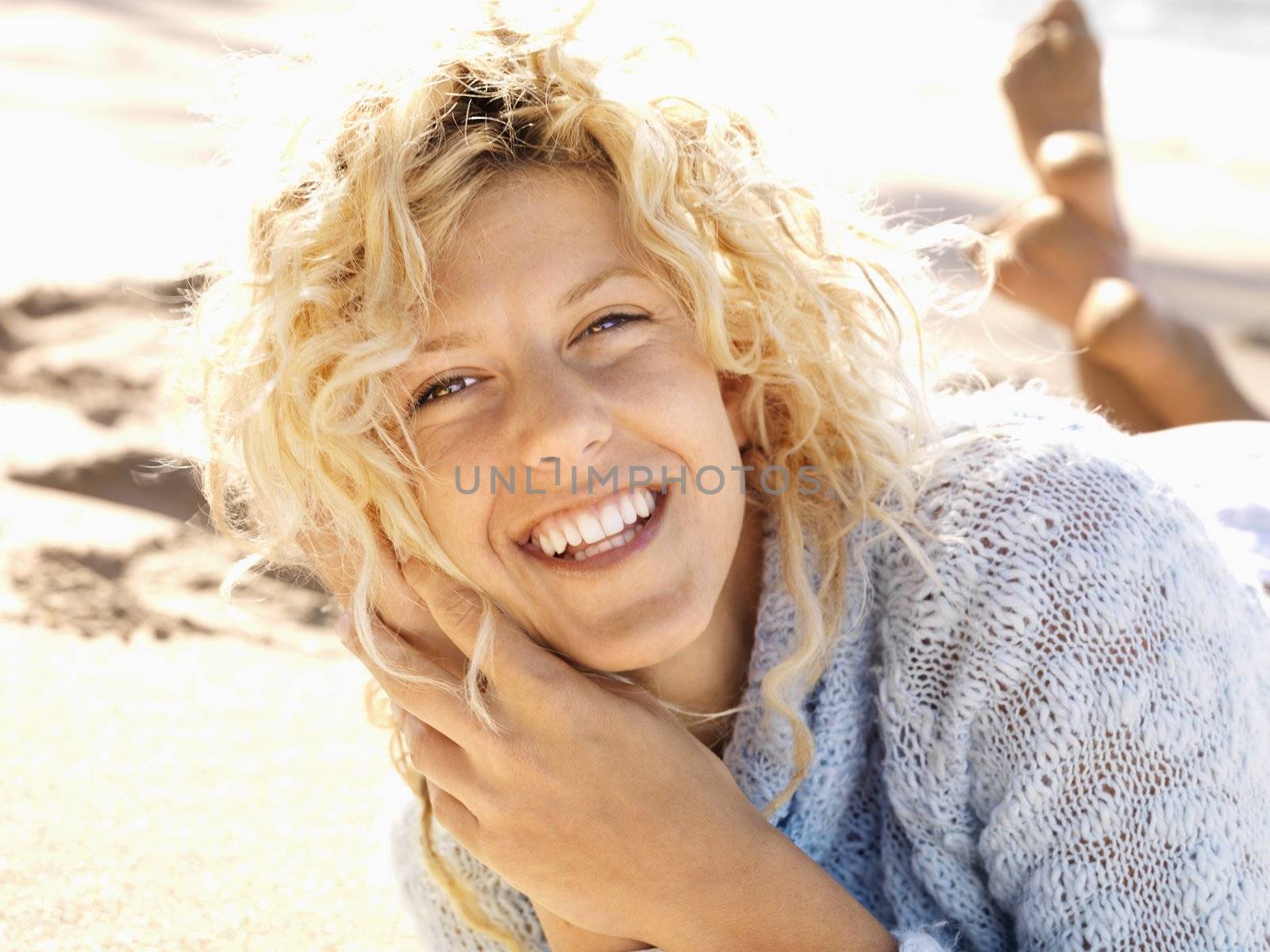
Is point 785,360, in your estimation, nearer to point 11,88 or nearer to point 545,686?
point 545,686

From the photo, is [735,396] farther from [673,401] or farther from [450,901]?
[450,901]

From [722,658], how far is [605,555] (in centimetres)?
35

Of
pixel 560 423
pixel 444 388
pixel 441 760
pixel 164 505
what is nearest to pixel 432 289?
pixel 444 388

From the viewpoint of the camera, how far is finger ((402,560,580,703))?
168cm

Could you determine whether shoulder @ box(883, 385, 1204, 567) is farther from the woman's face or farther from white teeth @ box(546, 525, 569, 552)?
white teeth @ box(546, 525, 569, 552)

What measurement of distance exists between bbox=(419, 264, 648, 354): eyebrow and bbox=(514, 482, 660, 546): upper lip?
8.3 inches

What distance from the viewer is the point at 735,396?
1952 mm

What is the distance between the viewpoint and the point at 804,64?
8.23m

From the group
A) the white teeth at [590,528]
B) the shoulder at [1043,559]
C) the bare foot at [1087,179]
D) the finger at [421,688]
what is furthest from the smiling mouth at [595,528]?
the bare foot at [1087,179]

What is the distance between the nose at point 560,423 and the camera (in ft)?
5.20

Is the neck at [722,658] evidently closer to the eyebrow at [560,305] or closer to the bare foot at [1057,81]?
the eyebrow at [560,305]

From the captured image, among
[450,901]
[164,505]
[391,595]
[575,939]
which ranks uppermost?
[391,595]

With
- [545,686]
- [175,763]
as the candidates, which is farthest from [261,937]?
[545,686]

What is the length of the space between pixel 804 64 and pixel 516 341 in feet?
23.2
